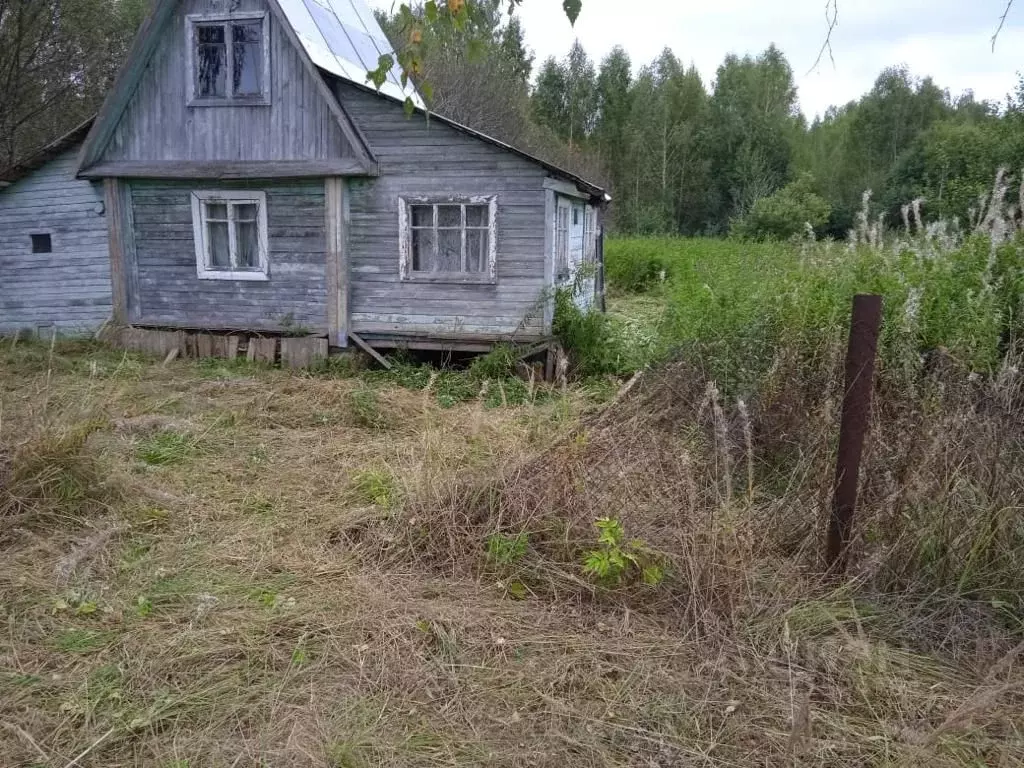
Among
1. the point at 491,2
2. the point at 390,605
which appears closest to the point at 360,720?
the point at 390,605

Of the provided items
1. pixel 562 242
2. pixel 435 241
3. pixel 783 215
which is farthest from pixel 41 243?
pixel 783 215

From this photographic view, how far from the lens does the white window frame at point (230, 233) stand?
9.46 meters

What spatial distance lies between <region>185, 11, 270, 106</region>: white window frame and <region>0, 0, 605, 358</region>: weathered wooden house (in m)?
0.02

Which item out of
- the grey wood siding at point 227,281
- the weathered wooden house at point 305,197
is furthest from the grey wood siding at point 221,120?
the grey wood siding at point 227,281

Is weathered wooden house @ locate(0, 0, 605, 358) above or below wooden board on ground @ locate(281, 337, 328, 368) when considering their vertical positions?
above

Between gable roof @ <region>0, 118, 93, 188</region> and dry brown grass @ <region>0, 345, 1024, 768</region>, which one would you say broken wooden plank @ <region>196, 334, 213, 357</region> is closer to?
gable roof @ <region>0, 118, 93, 188</region>

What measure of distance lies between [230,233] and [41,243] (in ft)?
10.7

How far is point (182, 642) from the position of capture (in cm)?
304

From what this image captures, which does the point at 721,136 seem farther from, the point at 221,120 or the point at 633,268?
the point at 221,120

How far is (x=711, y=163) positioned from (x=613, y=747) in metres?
39.9

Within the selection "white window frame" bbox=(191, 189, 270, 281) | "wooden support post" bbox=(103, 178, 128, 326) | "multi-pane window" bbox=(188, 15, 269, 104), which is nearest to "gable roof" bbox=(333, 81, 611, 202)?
"multi-pane window" bbox=(188, 15, 269, 104)

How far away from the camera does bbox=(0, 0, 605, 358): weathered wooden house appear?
8719 millimetres

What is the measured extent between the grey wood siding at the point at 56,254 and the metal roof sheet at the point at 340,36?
3.84 metres

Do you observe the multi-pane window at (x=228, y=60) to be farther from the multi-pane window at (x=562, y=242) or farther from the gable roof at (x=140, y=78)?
the multi-pane window at (x=562, y=242)
